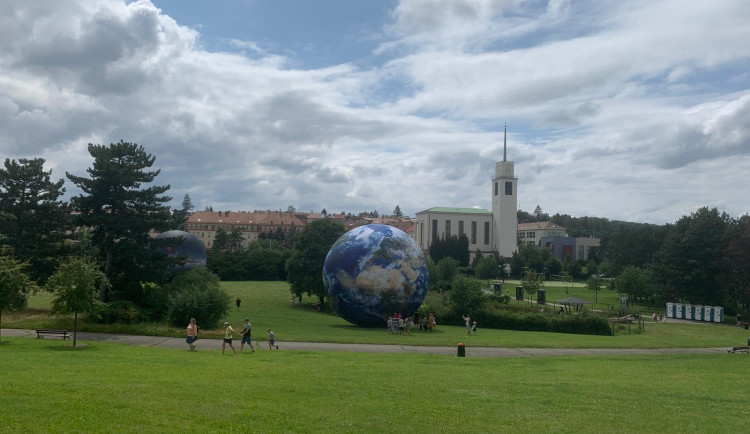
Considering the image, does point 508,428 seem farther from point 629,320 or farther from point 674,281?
point 674,281

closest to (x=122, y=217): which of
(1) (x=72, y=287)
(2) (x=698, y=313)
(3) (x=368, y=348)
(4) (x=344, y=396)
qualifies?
(1) (x=72, y=287)

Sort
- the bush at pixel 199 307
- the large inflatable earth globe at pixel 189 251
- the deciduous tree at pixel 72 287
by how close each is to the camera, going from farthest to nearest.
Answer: the large inflatable earth globe at pixel 189 251, the bush at pixel 199 307, the deciduous tree at pixel 72 287

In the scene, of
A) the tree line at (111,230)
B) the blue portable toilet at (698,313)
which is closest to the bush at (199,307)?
the tree line at (111,230)

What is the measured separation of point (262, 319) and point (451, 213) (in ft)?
364

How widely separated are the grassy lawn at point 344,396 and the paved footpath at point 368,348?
4.56 metres

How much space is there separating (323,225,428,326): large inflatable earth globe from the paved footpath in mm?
6063

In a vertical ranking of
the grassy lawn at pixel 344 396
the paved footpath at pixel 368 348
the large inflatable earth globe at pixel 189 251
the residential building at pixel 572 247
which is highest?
the residential building at pixel 572 247

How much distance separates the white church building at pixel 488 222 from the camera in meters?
144

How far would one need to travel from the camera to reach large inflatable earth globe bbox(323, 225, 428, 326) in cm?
3262

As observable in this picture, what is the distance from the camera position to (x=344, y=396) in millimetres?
13398

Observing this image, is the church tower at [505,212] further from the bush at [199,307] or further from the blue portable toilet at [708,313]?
the bush at [199,307]

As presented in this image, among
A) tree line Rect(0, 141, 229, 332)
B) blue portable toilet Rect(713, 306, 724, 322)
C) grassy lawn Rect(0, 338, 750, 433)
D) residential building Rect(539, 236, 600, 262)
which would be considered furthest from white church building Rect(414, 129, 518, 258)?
grassy lawn Rect(0, 338, 750, 433)

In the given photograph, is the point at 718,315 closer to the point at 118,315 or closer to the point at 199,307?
the point at 199,307

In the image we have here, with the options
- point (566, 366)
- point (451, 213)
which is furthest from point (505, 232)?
point (566, 366)
